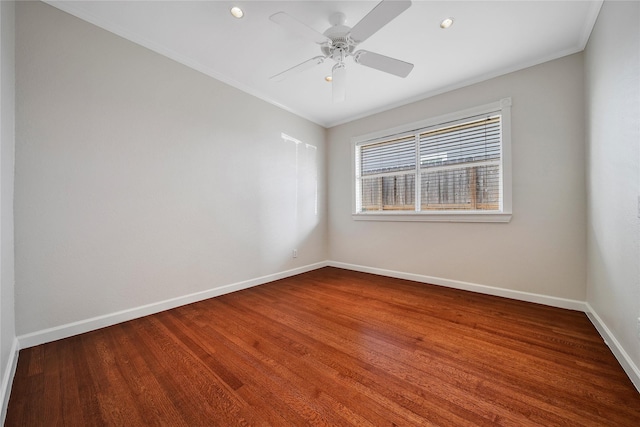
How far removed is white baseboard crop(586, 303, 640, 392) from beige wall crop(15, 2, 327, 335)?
3.23 m

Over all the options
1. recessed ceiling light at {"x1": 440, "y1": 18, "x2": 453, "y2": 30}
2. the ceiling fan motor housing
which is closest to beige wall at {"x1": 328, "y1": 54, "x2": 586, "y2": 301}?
Result: recessed ceiling light at {"x1": 440, "y1": 18, "x2": 453, "y2": 30}

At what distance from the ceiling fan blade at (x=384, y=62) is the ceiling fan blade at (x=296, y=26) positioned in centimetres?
32

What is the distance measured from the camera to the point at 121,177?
2.12 m

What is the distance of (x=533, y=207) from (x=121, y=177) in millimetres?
4109

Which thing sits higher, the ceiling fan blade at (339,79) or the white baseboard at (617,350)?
the ceiling fan blade at (339,79)

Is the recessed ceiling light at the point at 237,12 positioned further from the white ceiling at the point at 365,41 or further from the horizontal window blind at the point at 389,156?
the horizontal window blind at the point at 389,156

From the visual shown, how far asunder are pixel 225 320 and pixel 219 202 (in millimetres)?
1335

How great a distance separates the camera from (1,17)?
4.63 feet

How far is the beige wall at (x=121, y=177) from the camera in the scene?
176cm

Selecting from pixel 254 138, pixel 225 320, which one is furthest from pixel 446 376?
pixel 254 138

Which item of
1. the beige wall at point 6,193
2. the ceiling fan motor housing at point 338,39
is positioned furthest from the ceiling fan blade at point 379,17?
the beige wall at point 6,193

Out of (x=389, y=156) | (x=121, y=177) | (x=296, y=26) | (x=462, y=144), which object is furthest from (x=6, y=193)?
(x=462, y=144)

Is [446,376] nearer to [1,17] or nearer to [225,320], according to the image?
[225,320]

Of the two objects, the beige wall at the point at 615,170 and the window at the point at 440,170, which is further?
the window at the point at 440,170
